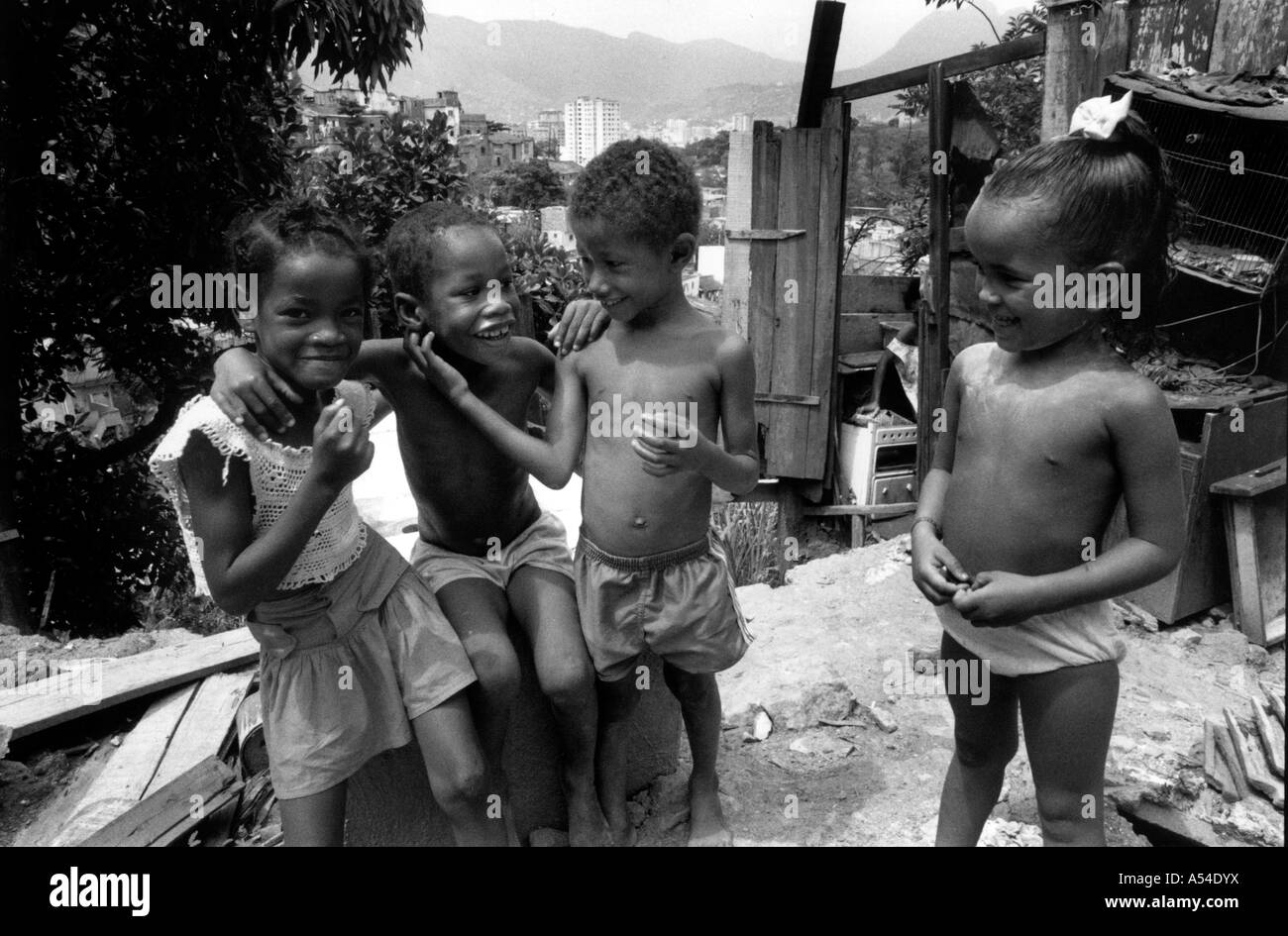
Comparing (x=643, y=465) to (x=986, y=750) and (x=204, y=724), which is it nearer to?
(x=986, y=750)

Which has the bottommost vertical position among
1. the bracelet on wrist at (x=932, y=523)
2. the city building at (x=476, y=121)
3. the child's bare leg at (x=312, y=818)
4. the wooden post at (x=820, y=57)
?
the child's bare leg at (x=312, y=818)

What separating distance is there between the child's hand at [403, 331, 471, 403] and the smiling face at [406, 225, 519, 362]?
7 cm

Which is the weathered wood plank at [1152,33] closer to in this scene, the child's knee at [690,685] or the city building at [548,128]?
the child's knee at [690,685]

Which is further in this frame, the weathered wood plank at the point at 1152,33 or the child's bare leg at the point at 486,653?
the weathered wood plank at the point at 1152,33

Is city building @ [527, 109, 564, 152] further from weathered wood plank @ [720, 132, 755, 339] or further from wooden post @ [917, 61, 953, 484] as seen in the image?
wooden post @ [917, 61, 953, 484]

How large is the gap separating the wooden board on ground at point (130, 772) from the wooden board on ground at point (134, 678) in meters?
0.08

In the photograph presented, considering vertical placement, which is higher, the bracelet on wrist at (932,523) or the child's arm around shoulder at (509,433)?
the child's arm around shoulder at (509,433)

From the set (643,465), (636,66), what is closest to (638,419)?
(643,465)

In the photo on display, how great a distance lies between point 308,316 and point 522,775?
55.4 inches

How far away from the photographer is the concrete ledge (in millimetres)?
2379

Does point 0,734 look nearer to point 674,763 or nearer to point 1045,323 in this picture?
point 674,763

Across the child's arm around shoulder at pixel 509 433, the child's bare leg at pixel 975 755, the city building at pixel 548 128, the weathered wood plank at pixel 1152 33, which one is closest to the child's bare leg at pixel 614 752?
the child's arm around shoulder at pixel 509 433

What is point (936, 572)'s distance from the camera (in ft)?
6.07

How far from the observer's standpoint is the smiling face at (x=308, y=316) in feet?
6.22
